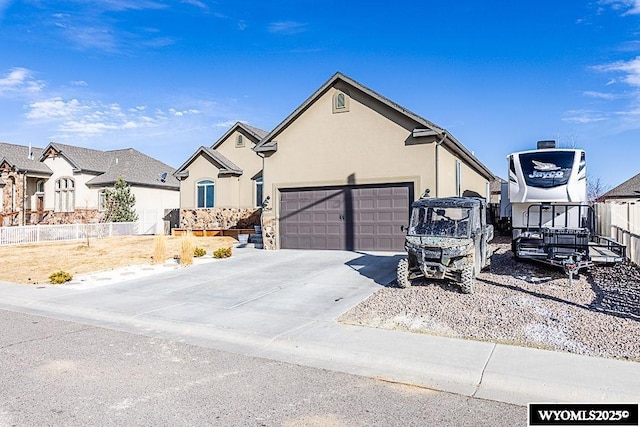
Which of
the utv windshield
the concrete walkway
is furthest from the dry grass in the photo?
the utv windshield

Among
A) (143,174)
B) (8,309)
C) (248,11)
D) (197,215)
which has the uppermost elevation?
(248,11)

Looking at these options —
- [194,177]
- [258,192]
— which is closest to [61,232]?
[194,177]

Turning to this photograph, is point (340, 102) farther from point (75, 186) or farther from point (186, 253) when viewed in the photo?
point (75, 186)

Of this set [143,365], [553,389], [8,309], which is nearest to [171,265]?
[8,309]

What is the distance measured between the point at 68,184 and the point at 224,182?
1525 cm

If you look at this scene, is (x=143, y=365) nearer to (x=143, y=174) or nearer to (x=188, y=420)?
(x=188, y=420)

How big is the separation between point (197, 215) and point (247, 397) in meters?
22.8

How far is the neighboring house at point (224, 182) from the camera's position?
2596 cm

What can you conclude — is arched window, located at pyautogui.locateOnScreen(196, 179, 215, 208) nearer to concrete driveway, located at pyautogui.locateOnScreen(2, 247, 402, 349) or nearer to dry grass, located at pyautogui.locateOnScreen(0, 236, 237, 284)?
dry grass, located at pyautogui.locateOnScreen(0, 236, 237, 284)

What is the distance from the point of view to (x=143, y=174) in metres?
34.7

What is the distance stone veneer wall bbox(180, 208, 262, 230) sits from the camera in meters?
25.4

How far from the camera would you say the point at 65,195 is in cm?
3372

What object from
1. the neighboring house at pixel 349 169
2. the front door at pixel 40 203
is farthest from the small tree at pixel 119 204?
the neighboring house at pixel 349 169

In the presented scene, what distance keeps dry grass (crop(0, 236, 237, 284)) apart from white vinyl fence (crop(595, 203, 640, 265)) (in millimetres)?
14679
